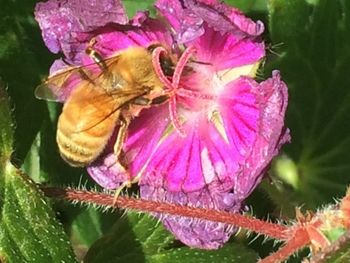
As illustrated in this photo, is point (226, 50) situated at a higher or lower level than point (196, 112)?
higher

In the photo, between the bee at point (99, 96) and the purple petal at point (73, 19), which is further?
the purple petal at point (73, 19)

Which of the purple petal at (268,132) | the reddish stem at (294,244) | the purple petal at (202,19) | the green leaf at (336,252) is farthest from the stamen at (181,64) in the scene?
the green leaf at (336,252)

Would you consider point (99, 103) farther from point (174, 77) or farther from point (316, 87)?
point (316, 87)

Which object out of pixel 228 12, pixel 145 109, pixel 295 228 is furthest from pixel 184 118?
pixel 295 228

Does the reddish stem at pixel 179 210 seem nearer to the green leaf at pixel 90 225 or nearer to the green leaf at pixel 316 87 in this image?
the green leaf at pixel 316 87

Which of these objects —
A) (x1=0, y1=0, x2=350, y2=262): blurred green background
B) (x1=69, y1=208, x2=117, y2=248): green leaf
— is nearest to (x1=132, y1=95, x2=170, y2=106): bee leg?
(x1=0, y1=0, x2=350, y2=262): blurred green background

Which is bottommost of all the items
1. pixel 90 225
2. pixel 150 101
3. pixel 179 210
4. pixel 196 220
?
pixel 90 225

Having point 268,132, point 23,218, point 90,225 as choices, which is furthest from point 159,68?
point 90,225
